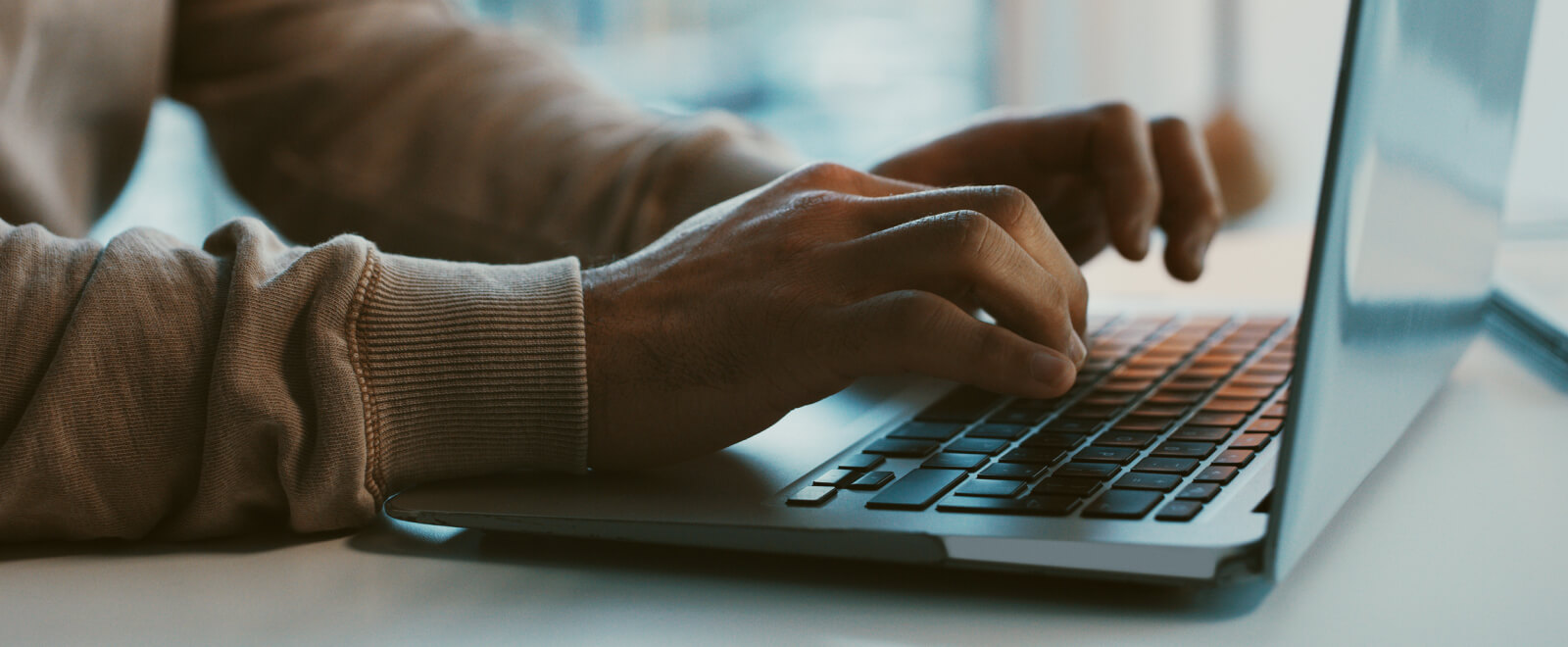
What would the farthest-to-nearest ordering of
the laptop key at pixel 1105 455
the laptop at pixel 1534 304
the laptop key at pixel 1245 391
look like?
the laptop at pixel 1534 304 < the laptop key at pixel 1245 391 < the laptop key at pixel 1105 455

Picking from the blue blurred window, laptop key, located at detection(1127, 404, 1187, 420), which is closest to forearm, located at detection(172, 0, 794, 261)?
laptop key, located at detection(1127, 404, 1187, 420)

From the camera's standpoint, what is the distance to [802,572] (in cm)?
37

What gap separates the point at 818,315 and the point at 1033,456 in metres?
0.09

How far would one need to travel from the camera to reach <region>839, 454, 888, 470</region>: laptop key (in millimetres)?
419

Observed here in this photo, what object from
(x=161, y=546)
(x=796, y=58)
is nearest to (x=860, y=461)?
(x=161, y=546)

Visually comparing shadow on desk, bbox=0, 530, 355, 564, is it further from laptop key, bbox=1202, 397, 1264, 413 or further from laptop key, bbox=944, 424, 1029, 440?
laptop key, bbox=1202, 397, 1264, 413

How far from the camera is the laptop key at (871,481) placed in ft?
1.29

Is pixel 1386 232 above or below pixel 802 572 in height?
above

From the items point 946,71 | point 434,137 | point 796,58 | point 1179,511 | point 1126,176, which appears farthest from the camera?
point 796,58

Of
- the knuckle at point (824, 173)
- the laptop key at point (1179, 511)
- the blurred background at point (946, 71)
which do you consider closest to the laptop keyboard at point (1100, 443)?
the laptop key at point (1179, 511)

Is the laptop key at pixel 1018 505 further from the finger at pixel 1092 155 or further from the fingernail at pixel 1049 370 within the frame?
the finger at pixel 1092 155

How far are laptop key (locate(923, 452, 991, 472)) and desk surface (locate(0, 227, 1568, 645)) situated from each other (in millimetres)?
60

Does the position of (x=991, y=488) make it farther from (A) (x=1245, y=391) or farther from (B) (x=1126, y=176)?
(B) (x=1126, y=176)

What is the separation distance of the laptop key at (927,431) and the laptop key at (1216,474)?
0.10 meters
